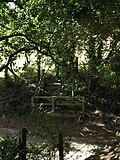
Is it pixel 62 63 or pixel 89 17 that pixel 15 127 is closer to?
pixel 62 63

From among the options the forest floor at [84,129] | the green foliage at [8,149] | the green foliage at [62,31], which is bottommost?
the forest floor at [84,129]

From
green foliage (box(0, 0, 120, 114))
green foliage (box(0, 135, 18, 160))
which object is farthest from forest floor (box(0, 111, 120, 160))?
green foliage (box(0, 135, 18, 160))

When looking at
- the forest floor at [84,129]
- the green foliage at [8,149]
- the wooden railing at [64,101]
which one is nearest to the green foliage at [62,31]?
the green foliage at [8,149]

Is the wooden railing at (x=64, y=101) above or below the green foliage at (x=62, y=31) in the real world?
below

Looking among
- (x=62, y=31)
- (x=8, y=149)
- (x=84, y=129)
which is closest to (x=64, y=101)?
(x=84, y=129)

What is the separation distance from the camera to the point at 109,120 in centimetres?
1216

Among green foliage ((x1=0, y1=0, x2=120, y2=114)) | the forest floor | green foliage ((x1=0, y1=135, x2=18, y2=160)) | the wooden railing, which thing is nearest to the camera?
green foliage ((x1=0, y1=135, x2=18, y2=160))

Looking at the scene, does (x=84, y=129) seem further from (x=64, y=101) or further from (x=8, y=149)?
(x=8, y=149)

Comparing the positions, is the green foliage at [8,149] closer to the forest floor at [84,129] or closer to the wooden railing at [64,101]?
the forest floor at [84,129]

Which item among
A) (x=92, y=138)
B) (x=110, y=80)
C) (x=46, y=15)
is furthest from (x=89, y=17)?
(x=92, y=138)

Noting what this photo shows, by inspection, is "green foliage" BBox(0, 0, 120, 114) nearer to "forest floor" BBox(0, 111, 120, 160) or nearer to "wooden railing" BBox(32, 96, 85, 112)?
"forest floor" BBox(0, 111, 120, 160)

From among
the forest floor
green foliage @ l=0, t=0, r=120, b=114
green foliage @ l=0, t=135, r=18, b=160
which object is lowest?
the forest floor

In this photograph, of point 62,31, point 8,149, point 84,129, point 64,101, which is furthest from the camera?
point 64,101

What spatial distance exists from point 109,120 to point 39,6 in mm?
6952
